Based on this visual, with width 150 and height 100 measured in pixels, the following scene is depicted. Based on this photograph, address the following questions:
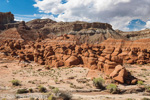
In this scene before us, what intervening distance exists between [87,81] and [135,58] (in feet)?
76.7

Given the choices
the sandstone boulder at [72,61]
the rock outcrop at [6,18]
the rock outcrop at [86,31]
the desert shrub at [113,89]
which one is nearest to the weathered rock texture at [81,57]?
the sandstone boulder at [72,61]

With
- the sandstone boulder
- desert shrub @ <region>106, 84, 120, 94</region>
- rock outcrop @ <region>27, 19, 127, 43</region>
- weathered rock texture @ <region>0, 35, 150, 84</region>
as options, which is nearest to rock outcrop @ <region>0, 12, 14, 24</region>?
rock outcrop @ <region>27, 19, 127, 43</region>

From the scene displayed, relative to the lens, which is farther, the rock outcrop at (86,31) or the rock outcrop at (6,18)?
the rock outcrop at (6,18)

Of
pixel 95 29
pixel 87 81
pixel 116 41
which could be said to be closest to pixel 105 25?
pixel 95 29

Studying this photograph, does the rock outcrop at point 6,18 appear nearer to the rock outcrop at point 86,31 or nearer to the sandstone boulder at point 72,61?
the rock outcrop at point 86,31

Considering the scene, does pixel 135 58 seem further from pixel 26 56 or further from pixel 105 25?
pixel 105 25

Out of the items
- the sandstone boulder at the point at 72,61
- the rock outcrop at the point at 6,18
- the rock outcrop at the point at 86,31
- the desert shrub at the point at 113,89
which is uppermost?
the rock outcrop at the point at 6,18

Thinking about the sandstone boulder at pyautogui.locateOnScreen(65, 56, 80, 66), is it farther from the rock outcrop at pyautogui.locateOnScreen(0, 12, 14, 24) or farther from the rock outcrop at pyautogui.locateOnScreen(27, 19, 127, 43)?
the rock outcrop at pyautogui.locateOnScreen(0, 12, 14, 24)

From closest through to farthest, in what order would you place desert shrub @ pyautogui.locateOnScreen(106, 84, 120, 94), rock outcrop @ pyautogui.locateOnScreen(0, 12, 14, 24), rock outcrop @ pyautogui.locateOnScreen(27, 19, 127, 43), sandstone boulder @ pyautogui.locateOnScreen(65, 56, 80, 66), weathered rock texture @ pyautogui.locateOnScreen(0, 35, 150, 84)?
desert shrub @ pyautogui.locateOnScreen(106, 84, 120, 94)
weathered rock texture @ pyautogui.locateOnScreen(0, 35, 150, 84)
sandstone boulder @ pyautogui.locateOnScreen(65, 56, 80, 66)
rock outcrop @ pyautogui.locateOnScreen(27, 19, 127, 43)
rock outcrop @ pyautogui.locateOnScreen(0, 12, 14, 24)

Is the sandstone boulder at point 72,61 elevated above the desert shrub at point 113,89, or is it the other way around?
the sandstone boulder at point 72,61

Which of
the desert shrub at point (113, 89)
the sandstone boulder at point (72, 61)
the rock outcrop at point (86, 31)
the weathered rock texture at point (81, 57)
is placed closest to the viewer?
the desert shrub at point (113, 89)

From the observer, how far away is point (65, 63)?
92.8 ft

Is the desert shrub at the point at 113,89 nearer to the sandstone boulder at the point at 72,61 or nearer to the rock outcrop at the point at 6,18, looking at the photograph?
the sandstone boulder at the point at 72,61

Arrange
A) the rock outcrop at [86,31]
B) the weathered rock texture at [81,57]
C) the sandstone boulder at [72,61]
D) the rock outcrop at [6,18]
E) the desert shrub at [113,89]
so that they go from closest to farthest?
1. the desert shrub at [113,89]
2. the weathered rock texture at [81,57]
3. the sandstone boulder at [72,61]
4. the rock outcrop at [86,31]
5. the rock outcrop at [6,18]
